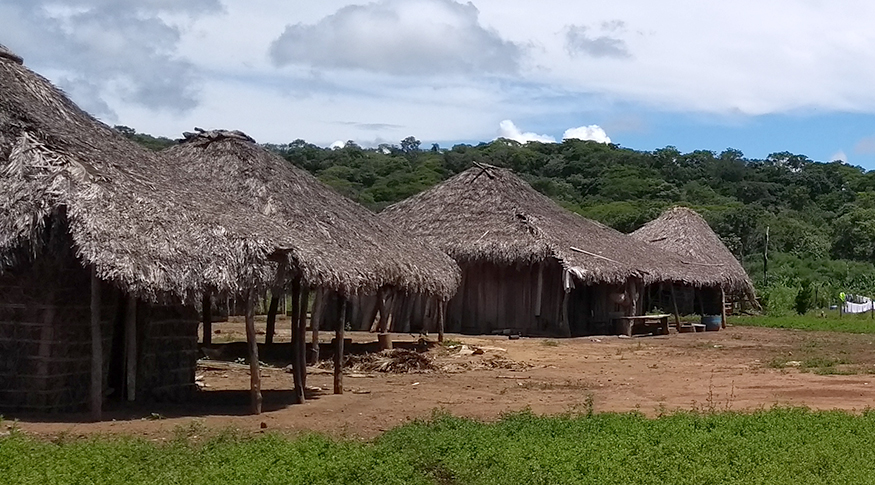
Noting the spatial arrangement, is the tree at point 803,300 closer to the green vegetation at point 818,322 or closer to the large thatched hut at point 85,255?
the green vegetation at point 818,322

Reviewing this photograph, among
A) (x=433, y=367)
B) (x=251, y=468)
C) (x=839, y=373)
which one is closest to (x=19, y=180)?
(x=251, y=468)

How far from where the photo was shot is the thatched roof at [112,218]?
1070 cm

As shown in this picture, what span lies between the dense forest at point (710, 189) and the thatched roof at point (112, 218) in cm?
2913

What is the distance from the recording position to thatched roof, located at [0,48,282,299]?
35.1 ft

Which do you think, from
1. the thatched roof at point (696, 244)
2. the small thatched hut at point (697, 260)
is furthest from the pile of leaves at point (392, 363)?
the thatched roof at point (696, 244)

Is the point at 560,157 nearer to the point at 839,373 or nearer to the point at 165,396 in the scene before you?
the point at 839,373

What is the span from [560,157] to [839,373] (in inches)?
2188

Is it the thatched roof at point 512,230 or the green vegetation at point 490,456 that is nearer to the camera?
the green vegetation at point 490,456

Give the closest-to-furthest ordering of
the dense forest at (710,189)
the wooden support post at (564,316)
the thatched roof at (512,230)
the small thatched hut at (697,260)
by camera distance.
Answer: the thatched roof at (512,230)
the wooden support post at (564,316)
the small thatched hut at (697,260)
the dense forest at (710,189)

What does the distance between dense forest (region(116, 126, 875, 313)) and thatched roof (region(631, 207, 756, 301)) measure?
3.29 metres

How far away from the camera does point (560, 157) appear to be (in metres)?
71.9

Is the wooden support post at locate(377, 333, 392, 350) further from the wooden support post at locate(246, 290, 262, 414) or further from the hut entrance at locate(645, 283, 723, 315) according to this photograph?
the hut entrance at locate(645, 283, 723, 315)

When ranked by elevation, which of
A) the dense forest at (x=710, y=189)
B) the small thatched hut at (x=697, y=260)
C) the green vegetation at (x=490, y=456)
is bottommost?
the green vegetation at (x=490, y=456)

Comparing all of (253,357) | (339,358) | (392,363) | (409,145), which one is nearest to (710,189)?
(409,145)
